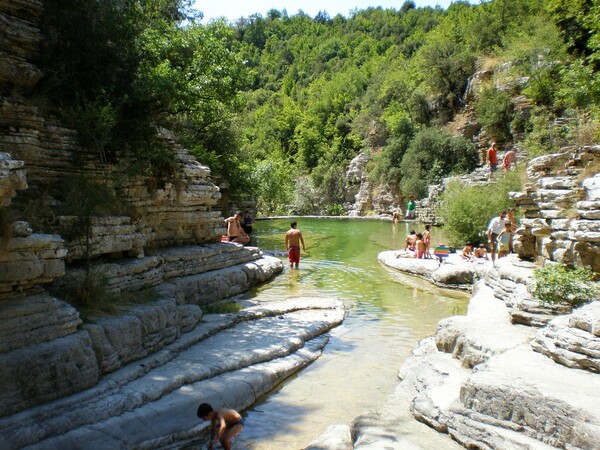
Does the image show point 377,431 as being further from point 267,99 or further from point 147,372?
point 267,99

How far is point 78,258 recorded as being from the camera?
8.03 metres

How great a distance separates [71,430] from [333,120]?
5717cm

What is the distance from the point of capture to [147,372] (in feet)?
Answer: 21.9

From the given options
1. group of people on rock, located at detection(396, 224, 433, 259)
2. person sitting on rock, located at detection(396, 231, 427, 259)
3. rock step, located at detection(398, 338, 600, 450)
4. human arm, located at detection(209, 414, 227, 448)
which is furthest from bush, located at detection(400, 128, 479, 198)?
human arm, located at detection(209, 414, 227, 448)

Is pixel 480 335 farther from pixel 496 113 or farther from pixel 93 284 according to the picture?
pixel 496 113

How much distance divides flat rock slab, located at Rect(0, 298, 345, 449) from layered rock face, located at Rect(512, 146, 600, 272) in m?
4.61

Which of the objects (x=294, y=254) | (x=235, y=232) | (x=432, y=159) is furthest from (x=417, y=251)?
(x=432, y=159)


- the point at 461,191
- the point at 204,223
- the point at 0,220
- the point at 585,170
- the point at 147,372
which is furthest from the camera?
the point at 461,191

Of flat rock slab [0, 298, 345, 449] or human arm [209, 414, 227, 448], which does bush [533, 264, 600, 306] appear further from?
human arm [209, 414, 227, 448]

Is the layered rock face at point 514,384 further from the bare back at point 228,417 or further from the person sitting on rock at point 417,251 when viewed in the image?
the person sitting on rock at point 417,251

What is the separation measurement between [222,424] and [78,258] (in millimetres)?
4181

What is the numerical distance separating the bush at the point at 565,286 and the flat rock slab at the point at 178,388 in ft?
12.4

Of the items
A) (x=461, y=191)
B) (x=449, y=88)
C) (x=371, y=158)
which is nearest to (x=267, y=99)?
(x=371, y=158)

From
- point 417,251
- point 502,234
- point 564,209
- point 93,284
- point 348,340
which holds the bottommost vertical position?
point 348,340
